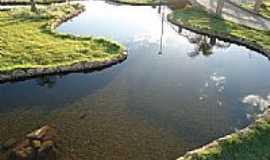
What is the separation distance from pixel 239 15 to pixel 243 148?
35508 mm

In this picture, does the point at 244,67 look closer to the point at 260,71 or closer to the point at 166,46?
the point at 260,71

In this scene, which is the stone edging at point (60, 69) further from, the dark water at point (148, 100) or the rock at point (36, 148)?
the rock at point (36, 148)

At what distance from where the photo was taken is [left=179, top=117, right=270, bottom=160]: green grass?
2375 cm

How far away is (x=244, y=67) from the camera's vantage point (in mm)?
41312

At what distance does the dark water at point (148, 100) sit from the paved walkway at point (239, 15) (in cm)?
772

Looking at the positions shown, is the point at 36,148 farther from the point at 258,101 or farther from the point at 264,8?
the point at 264,8

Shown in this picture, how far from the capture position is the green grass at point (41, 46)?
120 feet

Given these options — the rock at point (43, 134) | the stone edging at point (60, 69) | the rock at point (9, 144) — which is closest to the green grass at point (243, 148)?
the rock at point (43, 134)

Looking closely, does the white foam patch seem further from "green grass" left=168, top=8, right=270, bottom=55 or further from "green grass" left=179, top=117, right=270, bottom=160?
"green grass" left=168, top=8, right=270, bottom=55

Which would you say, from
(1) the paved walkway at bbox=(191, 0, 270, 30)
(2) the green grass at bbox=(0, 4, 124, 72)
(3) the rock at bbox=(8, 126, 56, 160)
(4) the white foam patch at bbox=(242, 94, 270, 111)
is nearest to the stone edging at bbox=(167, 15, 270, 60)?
(1) the paved walkway at bbox=(191, 0, 270, 30)

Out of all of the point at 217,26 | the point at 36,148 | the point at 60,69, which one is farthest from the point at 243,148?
the point at 217,26

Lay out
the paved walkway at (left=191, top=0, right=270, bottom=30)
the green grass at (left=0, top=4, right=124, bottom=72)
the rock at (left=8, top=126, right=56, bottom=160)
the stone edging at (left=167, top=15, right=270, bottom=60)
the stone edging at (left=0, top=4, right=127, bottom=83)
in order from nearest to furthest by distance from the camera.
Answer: the rock at (left=8, top=126, right=56, bottom=160) → the stone edging at (left=0, top=4, right=127, bottom=83) → the green grass at (left=0, top=4, right=124, bottom=72) → the stone edging at (left=167, top=15, right=270, bottom=60) → the paved walkway at (left=191, top=0, right=270, bottom=30)

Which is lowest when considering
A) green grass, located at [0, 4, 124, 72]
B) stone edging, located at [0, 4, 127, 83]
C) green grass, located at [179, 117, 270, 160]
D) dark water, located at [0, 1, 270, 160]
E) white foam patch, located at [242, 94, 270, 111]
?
white foam patch, located at [242, 94, 270, 111]

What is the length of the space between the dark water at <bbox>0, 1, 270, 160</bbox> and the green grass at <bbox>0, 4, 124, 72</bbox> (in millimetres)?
1966
